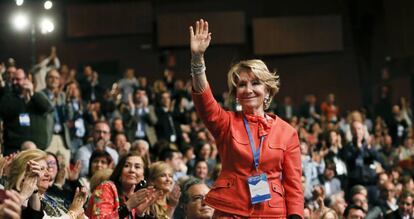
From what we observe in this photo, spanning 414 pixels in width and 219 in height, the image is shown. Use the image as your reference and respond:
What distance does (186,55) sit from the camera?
17281mm

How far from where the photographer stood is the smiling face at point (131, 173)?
5.03 metres

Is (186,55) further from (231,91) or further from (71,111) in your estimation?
(231,91)

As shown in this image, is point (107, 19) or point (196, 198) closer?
point (196, 198)

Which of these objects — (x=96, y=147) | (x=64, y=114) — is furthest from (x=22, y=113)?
(x=64, y=114)

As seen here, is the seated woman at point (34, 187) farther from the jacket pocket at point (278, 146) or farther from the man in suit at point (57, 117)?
the man in suit at point (57, 117)

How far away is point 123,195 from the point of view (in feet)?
16.4

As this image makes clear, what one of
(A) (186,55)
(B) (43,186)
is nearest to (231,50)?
(A) (186,55)

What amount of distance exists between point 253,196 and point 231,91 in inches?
18.7

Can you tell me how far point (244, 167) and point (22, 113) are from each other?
446 centimetres

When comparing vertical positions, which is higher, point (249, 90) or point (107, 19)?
point (107, 19)

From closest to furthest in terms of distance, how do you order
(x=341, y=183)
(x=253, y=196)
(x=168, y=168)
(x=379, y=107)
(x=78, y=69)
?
(x=253, y=196), (x=168, y=168), (x=341, y=183), (x=379, y=107), (x=78, y=69)

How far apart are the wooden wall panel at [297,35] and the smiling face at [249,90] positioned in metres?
13.6

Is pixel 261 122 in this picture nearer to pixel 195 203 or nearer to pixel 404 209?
pixel 195 203

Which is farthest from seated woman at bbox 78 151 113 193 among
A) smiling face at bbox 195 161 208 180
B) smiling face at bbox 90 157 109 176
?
smiling face at bbox 195 161 208 180
